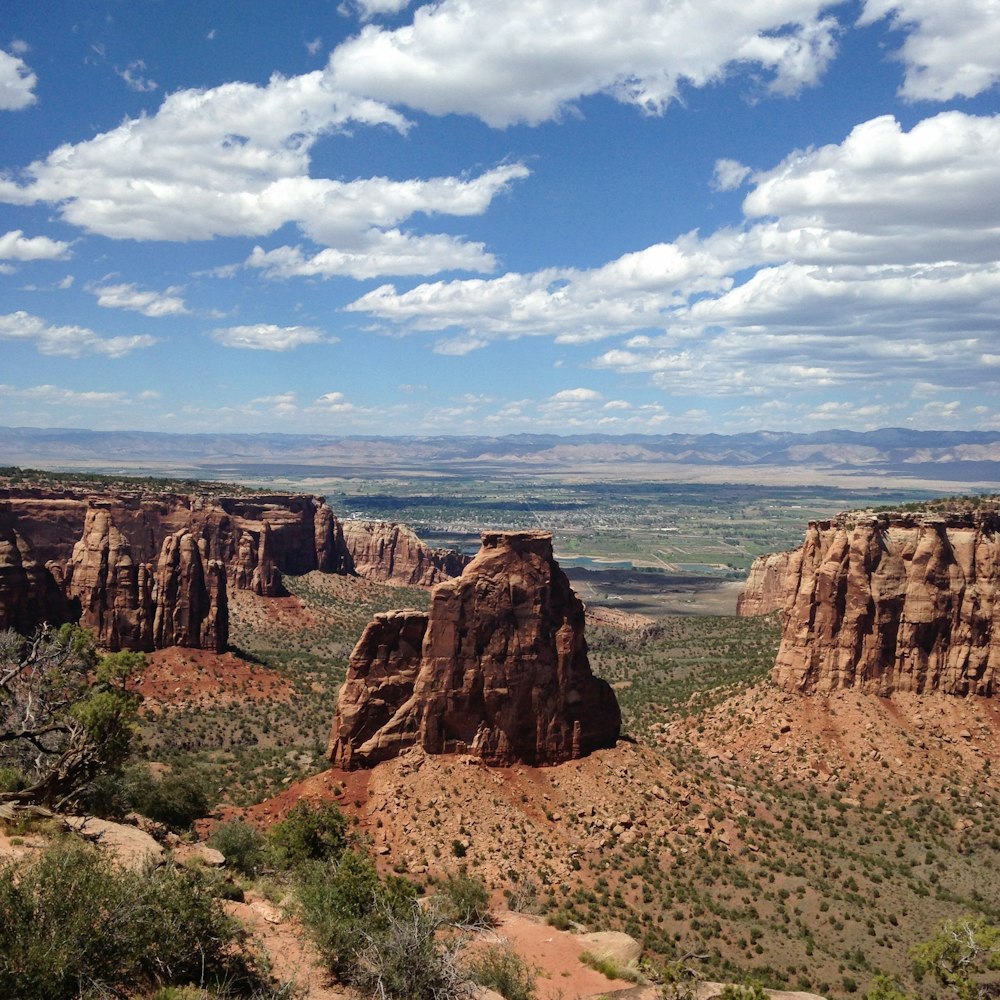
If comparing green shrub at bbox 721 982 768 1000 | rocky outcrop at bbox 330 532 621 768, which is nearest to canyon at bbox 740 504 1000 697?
rocky outcrop at bbox 330 532 621 768

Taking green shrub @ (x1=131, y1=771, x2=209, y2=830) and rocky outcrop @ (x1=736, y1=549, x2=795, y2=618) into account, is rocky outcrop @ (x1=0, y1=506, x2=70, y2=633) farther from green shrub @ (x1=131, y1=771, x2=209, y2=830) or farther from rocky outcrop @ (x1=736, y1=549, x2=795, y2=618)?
rocky outcrop @ (x1=736, y1=549, x2=795, y2=618)

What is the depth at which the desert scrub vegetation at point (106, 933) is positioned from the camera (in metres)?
16.7

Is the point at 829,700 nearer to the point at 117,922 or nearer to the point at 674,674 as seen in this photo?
the point at 674,674

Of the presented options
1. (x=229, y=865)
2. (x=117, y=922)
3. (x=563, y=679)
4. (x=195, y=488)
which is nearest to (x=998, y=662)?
(x=563, y=679)

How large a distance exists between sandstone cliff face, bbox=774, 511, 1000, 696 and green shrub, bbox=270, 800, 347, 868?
35755 millimetres

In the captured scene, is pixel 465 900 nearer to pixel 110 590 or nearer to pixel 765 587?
pixel 110 590

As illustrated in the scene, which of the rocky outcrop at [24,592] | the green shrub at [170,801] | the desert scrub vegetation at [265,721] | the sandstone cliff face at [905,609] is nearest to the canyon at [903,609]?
the sandstone cliff face at [905,609]

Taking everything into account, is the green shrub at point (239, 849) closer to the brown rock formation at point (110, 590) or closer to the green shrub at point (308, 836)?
the green shrub at point (308, 836)

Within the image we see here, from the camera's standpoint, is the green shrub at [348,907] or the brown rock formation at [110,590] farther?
the brown rock formation at [110,590]

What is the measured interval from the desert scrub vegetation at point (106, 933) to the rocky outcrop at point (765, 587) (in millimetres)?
99319

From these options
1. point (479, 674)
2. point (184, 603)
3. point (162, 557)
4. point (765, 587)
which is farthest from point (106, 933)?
point (765, 587)

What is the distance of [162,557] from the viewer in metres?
74.4

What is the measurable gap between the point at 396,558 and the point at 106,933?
134m

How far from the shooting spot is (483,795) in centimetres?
4109
